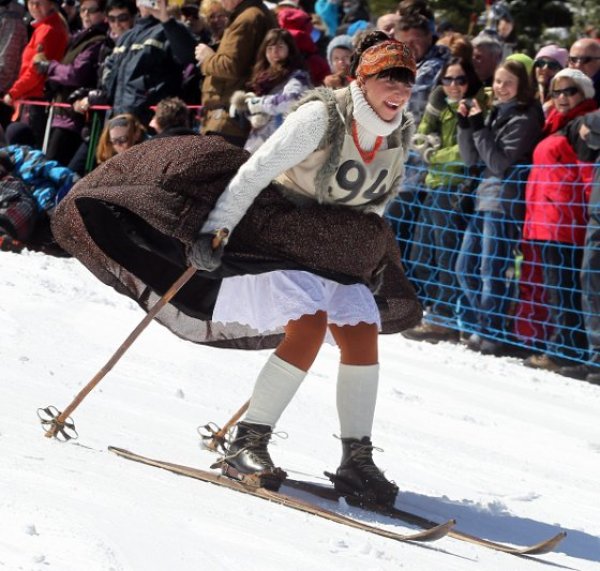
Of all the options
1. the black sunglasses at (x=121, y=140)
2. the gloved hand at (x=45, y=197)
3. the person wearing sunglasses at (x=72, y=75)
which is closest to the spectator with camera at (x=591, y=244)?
the black sunglasses at (x=121, y=140)

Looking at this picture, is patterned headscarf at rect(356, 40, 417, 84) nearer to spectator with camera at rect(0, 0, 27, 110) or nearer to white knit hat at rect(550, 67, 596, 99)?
white knit hat at rect(550, 67, 596, 99)

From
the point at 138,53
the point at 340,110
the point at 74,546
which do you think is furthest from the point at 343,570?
the point at 138,53

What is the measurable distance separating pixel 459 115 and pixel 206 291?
3416mm

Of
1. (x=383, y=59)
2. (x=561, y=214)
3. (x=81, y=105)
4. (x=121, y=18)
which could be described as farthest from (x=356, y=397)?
(x=121, y=18)

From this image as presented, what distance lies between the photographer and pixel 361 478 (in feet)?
14.4

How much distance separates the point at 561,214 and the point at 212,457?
3.35m

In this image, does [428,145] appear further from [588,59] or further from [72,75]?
[72,75]

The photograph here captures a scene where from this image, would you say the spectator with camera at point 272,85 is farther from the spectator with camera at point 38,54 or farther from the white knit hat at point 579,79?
the spectator with camera at point 38,54

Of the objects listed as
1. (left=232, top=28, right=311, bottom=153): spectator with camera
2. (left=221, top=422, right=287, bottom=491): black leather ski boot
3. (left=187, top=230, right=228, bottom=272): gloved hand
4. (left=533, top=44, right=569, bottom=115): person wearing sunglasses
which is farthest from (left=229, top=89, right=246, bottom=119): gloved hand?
(left=221, top=422, right=287, bottom=491): black leather ski boot

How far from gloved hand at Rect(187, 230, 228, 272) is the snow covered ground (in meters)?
0.74

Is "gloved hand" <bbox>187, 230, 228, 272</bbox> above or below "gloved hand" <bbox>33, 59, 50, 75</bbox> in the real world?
below

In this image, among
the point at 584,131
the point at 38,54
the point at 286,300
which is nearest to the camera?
the point at 286,300

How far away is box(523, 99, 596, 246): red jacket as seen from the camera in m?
7.36

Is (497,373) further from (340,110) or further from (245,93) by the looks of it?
(340,110)
